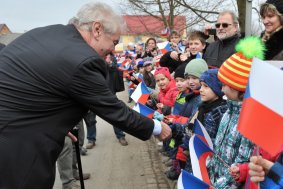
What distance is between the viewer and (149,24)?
26016mm

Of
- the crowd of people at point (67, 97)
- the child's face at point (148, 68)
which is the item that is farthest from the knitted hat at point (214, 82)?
the child's face at point (148, 68)

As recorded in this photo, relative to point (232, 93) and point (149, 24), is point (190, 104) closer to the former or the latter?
Result: point (232, 93)

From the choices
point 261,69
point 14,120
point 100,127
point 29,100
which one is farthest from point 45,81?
point 100,127

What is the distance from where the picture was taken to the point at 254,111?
1449 millimetres

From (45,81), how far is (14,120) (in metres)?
0.33

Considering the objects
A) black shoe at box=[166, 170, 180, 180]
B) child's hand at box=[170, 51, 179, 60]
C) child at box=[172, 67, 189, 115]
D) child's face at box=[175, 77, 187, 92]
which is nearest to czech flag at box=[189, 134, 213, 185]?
child at box=[172, 67, 189, 115]

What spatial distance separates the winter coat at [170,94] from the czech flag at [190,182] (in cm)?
231

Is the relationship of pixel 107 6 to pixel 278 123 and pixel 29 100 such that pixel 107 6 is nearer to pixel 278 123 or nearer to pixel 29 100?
pixel 29 100

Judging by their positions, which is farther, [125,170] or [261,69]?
[125,170]

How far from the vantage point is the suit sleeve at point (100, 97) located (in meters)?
2.28

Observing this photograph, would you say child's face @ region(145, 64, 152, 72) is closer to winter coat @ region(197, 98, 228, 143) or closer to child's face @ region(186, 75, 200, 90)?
child's face @ region(186, 75, 200, 90)

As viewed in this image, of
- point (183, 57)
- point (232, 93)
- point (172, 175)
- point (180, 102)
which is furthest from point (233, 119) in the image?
point (183, 57)

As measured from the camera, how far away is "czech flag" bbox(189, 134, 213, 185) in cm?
244

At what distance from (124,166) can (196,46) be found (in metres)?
2.22
